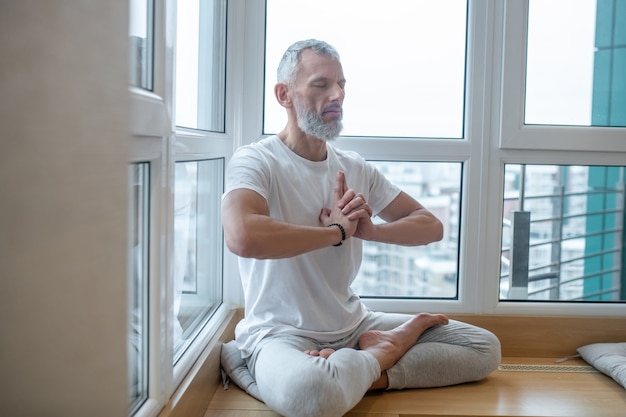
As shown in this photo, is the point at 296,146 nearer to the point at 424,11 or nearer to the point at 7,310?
the point at 424,11

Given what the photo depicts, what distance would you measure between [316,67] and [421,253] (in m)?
0.81

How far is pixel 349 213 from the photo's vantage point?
178 centimetres

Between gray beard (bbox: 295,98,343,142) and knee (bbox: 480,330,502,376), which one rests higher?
gray beard (bbox: 295,98,343,142)

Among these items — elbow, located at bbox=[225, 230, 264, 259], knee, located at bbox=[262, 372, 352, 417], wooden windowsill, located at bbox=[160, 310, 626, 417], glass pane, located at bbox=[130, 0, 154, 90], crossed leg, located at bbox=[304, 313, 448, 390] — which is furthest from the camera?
crossed leg, located at bbox=[304, 313, 448, 390]

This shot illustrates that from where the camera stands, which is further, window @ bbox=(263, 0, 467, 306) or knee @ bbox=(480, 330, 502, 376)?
window @ bbox=(263, 0, 467, 306)

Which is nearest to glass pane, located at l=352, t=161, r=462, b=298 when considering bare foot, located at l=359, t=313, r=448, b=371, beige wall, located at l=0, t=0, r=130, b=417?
bare foot, located at l=359, t=313, r=448, b=371

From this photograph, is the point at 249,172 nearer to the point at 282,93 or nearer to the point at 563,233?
the point at 282,93

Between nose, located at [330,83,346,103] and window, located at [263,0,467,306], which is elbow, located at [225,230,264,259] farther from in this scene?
window, located at [263,0,467,306]

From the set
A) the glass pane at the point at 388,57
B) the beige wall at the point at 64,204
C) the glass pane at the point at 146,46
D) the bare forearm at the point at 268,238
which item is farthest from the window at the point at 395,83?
the beige wall at the point at 64,204

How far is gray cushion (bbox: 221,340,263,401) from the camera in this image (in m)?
1.79

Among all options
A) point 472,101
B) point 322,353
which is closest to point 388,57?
point 472,101

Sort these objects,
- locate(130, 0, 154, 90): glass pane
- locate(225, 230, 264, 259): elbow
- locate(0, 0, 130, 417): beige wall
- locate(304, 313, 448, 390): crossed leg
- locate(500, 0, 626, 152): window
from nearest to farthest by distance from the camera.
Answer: locate(0, 0, 130, 417): beige wall → locate(130, 0, 154, 90): glass pane → locate(225, 230, 264, 259): elbow → locate(304, 313, 448, 390): crossed leg → locate(500, 0, 626, 152): window

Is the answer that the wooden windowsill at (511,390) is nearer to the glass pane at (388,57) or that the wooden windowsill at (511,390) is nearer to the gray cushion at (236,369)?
the gray cushion at (236,369)

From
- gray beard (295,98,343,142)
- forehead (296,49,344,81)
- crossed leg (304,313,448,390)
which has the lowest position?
crossed leg (304,313,448,390)
